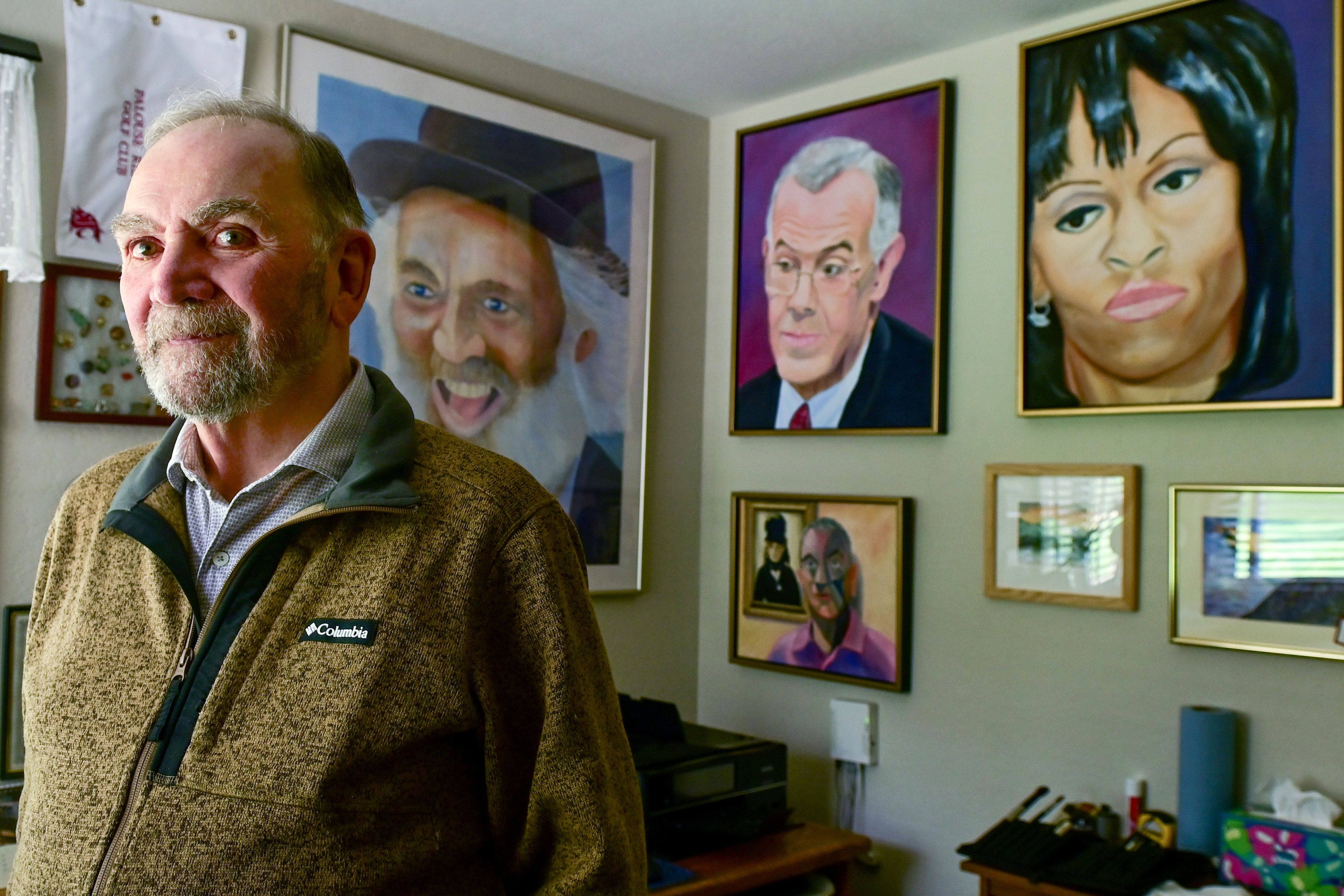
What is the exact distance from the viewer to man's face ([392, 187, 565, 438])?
108 inches

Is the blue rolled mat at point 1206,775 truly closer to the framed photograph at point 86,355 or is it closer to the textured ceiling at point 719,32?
the textured ceiling at point 719,32

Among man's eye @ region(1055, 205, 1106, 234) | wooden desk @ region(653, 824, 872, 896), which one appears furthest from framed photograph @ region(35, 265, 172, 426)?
man's eye @ region(1055, 205, 1106, 234)

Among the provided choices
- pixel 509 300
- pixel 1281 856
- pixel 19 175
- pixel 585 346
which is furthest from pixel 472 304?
pixel 1281 856

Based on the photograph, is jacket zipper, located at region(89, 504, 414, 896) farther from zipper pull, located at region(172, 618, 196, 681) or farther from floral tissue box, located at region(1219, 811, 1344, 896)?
floral tissue box, located at region(1219, 811, 1344, 896)

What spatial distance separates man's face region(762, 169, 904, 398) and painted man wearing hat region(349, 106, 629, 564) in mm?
447

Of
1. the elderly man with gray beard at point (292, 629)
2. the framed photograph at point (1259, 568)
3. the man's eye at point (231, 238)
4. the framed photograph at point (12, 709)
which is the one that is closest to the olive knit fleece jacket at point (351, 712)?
the elderly man with gray beard at point (292, 629)

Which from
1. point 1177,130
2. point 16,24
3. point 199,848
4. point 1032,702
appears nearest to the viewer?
point 199,848

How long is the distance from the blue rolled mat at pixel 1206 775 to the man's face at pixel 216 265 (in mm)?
1920

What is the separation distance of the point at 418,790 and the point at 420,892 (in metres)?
0.09

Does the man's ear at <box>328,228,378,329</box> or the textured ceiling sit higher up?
the textured ceiling

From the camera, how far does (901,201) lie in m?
2.87

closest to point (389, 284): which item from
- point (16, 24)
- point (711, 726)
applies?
point (16, 24)

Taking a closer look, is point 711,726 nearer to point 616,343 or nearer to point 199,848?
point 616,343

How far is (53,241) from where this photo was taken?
2225 mm
